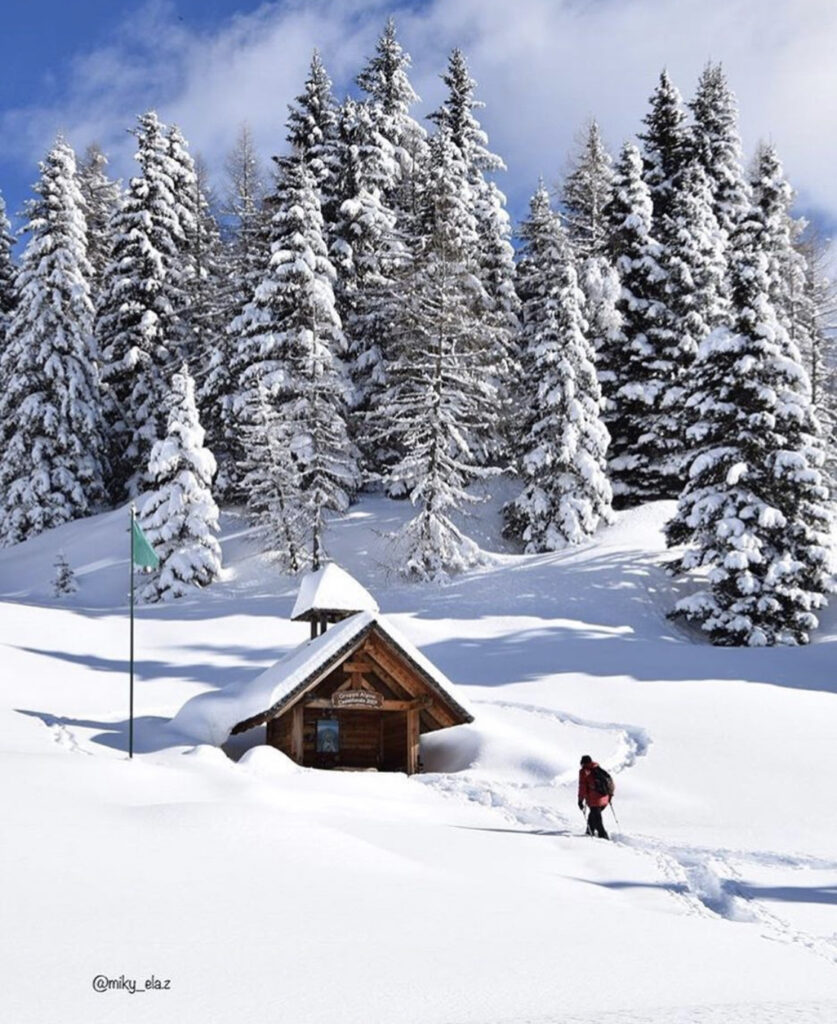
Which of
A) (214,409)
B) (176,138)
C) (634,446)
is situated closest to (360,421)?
(214,409)

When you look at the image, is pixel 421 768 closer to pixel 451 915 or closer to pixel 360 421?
pixel 451 915

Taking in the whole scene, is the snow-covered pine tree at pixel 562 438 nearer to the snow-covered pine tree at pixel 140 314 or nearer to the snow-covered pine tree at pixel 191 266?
the snow-covered pine tree at pixel 191 266

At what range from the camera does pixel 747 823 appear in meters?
16.0

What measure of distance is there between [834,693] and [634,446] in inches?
716

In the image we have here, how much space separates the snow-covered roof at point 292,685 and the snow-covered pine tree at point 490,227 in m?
21.1

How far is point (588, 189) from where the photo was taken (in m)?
53.8

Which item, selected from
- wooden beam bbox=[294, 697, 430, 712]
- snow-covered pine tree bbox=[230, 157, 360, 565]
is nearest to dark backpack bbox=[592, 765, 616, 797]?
wooden beam bbox=[294, 697, 430, 712]

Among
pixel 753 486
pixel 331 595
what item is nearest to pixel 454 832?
pixel 331 595

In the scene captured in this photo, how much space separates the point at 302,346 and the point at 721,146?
84.7 ft

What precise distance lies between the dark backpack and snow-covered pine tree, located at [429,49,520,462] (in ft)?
83.1

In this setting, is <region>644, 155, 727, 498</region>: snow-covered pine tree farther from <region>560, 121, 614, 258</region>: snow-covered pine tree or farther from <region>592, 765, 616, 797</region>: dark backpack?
<region>592, 765, 616, 797</region>: dark backpack

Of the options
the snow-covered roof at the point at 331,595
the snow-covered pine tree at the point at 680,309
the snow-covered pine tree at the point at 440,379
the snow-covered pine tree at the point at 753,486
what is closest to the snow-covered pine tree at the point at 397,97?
the snow-covered pine tree at the point at 440,379

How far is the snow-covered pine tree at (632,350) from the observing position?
131 feet

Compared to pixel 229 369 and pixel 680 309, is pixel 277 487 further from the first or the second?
pixel 680 309
